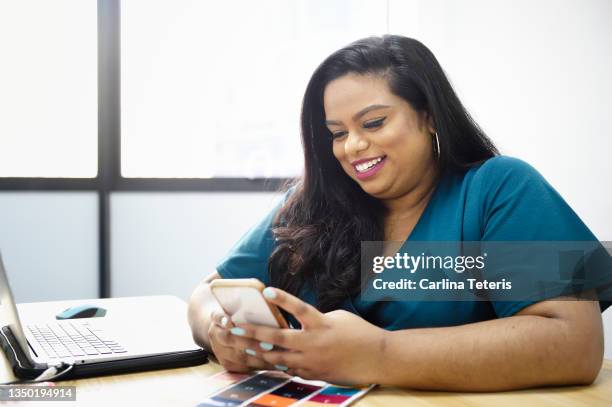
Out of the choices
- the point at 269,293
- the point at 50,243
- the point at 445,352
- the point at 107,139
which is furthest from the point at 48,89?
the point at 445,352

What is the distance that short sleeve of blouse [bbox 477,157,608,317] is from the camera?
3.34 feet

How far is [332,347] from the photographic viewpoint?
2.93 ft

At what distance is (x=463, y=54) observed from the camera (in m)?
3.10

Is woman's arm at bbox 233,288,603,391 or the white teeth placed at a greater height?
the white teeth

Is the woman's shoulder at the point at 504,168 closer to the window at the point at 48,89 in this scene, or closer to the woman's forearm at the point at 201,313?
the woman's forearm at the point at 201,313

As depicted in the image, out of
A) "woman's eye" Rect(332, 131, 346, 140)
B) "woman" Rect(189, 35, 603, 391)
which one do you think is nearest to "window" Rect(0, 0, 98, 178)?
"woman" Rect(189, 35, 603, 391)

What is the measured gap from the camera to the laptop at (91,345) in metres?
0.97

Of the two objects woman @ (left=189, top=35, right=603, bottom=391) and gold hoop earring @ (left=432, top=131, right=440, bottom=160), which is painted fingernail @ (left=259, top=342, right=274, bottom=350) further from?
gold hoop earring @ (left=432, top=131, right=440, bottom=160)

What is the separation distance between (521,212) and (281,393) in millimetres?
500

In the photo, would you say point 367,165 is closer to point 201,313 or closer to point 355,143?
point 355,143

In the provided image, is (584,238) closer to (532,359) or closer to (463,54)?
(532,359)

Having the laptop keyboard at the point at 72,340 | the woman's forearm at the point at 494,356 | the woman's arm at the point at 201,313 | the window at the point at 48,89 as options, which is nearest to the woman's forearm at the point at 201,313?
the woman's arm at the point at 201,313

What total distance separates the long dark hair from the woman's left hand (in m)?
0.32

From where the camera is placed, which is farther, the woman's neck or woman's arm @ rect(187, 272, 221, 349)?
the woman's neck
